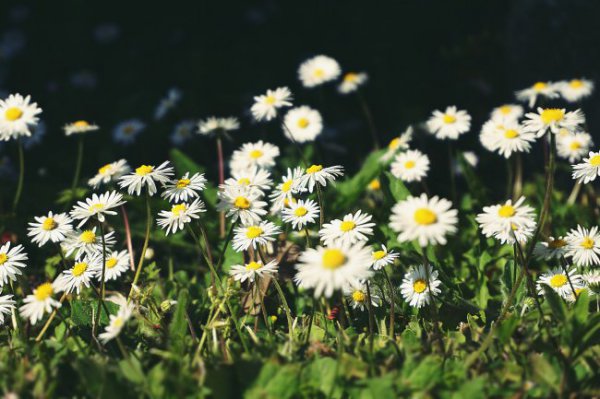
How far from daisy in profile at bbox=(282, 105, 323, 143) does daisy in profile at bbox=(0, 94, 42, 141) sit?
1419mm

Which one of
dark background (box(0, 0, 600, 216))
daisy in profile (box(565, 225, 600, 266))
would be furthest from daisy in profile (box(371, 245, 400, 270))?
dark background (box(0, 0, 600, 216))

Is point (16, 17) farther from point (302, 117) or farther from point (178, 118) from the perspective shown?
point (302, 117)

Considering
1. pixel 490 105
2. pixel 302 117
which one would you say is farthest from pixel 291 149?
pixel 490 105

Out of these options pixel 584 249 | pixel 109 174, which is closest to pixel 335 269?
pixel 584 249

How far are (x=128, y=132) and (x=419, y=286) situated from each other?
2.58 meters

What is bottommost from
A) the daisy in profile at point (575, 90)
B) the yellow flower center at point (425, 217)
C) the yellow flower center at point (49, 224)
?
the yellow flower center at point (425, 217)

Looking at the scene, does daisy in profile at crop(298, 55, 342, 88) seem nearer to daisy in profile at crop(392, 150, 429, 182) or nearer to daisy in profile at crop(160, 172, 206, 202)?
daisy in profile at crop(392, 150, 429, 182)

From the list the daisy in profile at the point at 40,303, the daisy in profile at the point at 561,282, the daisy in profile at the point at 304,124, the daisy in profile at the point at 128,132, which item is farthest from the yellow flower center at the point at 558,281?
the daisy in profile at the point at 128,132

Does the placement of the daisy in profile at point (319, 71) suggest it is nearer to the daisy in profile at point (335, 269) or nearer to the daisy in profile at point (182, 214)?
the daisy in profile at point (182, 214)

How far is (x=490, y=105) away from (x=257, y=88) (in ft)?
5.96

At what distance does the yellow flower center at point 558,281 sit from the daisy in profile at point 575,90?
1.37 meters

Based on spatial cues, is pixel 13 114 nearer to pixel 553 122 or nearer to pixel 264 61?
pixel 553 122

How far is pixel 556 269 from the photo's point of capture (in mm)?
2574

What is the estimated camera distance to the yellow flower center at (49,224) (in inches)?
100
